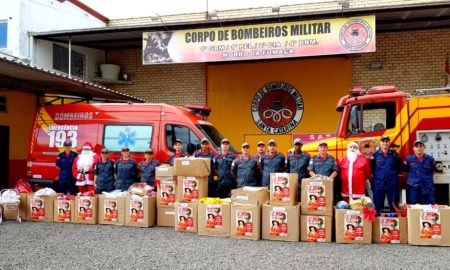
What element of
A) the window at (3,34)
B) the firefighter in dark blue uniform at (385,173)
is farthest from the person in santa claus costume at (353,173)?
the window at (3,34)

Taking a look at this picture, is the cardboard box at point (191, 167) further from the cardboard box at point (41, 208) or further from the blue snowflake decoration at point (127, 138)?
the cardboard box at point (41, 208)

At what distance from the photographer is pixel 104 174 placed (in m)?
9.57

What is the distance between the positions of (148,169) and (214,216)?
7.47ft

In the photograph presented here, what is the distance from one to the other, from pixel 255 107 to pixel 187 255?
892 cm

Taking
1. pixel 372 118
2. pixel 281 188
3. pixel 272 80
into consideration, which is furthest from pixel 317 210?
pixel 272 80

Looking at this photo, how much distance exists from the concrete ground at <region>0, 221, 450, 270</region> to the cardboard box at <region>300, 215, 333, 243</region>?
24 centimetres

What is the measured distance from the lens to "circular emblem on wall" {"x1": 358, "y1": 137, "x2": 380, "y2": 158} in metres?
8.55

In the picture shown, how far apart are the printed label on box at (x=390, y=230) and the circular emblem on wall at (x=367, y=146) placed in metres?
1.73

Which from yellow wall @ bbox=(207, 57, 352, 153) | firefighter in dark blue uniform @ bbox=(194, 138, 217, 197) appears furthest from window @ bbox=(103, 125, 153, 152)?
yellow wall @ bbox=(207, 57, 352, 153)

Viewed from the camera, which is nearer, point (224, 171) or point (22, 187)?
point (224, 171)

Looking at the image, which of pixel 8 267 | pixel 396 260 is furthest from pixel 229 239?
pixel 8 267

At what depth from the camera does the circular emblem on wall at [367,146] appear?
855cm

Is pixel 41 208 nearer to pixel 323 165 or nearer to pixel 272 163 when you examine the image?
pixel 272 163

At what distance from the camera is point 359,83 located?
45.2ft
